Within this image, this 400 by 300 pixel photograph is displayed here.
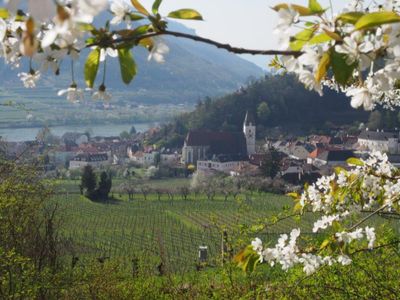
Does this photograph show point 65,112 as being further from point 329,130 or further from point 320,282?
point 320,282

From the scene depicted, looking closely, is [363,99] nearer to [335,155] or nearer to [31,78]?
[31,78]

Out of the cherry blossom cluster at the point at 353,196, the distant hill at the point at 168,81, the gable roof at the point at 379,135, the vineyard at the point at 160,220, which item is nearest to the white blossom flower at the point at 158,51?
the cherry blossom cluster at the point at 353,196

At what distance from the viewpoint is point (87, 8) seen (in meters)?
0.48

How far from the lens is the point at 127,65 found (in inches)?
29.6

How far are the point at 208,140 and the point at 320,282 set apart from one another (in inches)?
1627

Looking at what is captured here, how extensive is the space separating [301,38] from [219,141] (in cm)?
4418

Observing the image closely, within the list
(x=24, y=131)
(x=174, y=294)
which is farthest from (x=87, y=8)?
(x=24, y=131)

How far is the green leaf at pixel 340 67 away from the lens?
681mm

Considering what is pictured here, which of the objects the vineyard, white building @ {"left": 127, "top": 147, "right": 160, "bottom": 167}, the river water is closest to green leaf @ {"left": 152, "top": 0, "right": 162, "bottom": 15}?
the vineyard

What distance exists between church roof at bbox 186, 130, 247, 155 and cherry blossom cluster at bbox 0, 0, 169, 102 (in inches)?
1701

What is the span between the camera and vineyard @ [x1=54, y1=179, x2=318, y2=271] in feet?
57.6

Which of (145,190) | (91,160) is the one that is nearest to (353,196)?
(145,190)

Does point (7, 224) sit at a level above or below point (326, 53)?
below

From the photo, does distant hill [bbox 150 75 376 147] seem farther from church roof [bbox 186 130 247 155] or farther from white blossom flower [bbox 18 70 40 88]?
white blossom flower [bbox 18 70 40 88]
